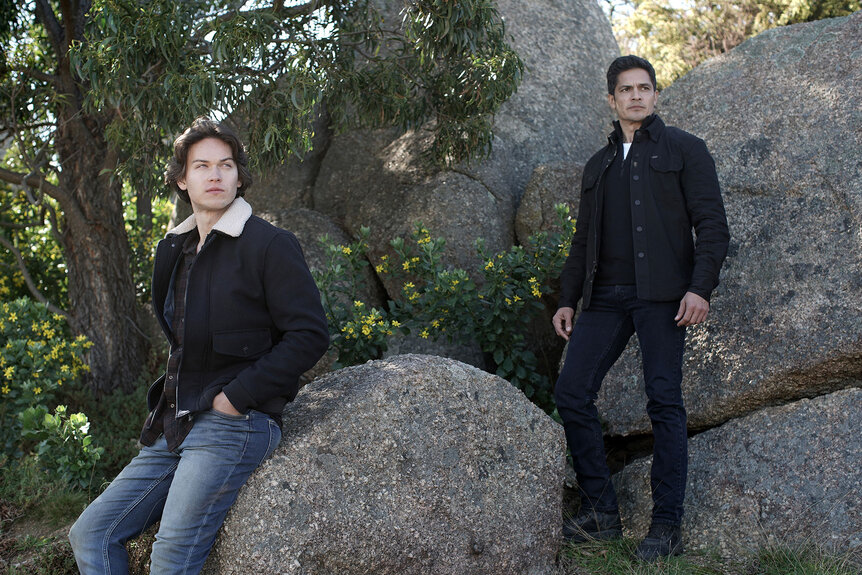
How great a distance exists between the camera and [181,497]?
2668 mm

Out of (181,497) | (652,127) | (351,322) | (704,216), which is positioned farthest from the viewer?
(351,322)

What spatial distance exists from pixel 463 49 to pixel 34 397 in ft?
10.7

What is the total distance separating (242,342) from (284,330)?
0.52 feet

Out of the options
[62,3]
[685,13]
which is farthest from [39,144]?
[685,13]

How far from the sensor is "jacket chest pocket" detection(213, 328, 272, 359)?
2816 mm

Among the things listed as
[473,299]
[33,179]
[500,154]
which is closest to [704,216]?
[473,299]

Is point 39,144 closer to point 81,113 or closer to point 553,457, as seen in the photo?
point 81,113

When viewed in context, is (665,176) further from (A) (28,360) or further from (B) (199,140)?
(A) (28,360)

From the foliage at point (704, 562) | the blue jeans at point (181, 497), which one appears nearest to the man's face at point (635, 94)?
the foliage at point (704, 562)

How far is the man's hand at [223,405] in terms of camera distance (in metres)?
2.79

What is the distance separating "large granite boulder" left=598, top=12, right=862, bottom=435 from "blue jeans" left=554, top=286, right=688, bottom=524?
70cm

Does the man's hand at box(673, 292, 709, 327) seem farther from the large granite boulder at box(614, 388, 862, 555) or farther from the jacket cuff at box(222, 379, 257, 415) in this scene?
the jacket cuff at box(222, 379, 257, 415)

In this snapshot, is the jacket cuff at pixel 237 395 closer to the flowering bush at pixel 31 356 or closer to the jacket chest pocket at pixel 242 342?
the jacket chest pocket at pixel 242 342

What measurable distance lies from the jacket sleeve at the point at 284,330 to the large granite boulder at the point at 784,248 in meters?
2.19
